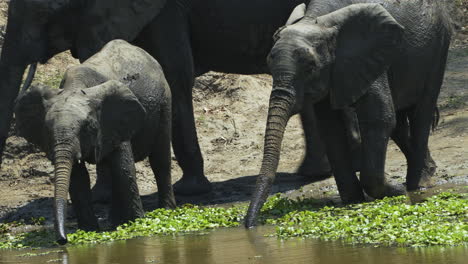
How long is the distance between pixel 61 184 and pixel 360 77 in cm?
334

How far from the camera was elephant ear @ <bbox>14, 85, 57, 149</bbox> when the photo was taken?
11.8 meters

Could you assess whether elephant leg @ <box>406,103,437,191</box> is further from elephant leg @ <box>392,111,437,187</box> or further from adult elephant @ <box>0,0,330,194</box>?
adult elephant @ <box>0,0,330,194</box>

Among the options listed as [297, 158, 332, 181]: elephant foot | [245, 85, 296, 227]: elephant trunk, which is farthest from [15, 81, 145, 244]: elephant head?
[297, 158, 332, 181]: elephant foot

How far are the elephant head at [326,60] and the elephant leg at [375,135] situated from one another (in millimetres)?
170

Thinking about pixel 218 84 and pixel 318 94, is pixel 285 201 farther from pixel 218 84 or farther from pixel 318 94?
pixel 218 84

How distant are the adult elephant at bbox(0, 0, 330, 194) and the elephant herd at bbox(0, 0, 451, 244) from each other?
0.05ft

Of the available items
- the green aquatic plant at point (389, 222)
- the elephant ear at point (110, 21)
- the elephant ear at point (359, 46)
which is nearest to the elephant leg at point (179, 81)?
the elephant ear at point (110, 21)

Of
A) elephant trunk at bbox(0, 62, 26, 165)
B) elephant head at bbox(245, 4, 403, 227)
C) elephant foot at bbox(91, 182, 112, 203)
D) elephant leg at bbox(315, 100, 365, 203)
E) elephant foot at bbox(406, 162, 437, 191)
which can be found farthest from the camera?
elephant foot at bbox(91, 182, 112, 203)

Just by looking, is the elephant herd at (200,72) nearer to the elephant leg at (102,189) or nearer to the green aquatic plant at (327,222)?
the elephant leg at (102,189)

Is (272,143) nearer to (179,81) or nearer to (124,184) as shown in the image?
(124,184)

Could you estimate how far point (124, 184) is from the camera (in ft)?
40.0

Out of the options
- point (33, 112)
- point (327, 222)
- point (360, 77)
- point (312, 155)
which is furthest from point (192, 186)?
point (327, 222)

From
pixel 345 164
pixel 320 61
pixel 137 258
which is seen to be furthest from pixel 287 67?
pixel 137 258

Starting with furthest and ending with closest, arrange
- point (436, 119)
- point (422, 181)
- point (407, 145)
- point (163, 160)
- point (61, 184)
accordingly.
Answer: point (436, 119)
point (407, 145)
point (422, 181)
point (163, 160)
point (61, 184)
